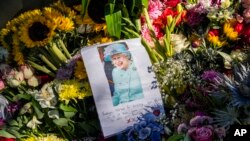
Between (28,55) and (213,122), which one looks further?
(28,55)

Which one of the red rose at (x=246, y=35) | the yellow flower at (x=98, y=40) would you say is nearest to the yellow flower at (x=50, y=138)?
the yellow flower at (x=98, y=40)

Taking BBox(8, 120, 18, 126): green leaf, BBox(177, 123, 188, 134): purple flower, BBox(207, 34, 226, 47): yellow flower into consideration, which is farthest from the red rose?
BBox(8, 120, 18, 126): green leaf

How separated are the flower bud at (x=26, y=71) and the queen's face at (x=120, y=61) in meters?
0.51

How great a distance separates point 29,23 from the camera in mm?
2953

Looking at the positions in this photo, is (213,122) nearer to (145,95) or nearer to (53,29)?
(145,95)

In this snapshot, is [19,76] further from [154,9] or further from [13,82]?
[154,9]

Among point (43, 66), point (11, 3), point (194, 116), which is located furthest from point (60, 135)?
point (11, 3)

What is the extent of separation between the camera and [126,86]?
8.74 feet

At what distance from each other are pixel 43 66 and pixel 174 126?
900 mm

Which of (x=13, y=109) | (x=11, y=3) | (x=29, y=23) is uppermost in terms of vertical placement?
(x=11, y=3)

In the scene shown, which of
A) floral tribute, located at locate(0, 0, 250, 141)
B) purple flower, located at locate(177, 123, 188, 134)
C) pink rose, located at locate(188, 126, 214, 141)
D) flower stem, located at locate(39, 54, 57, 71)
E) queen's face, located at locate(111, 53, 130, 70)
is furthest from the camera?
flower stem, located at locate(39, 54, 57, 71)

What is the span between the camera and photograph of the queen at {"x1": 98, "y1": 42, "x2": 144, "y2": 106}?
2650 millimetres

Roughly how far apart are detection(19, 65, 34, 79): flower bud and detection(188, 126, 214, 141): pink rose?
103 centimetres

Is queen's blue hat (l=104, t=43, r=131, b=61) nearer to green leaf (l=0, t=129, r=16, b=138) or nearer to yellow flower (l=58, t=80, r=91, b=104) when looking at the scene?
yellow flower (l=58, t=80, r=91, b=104)
